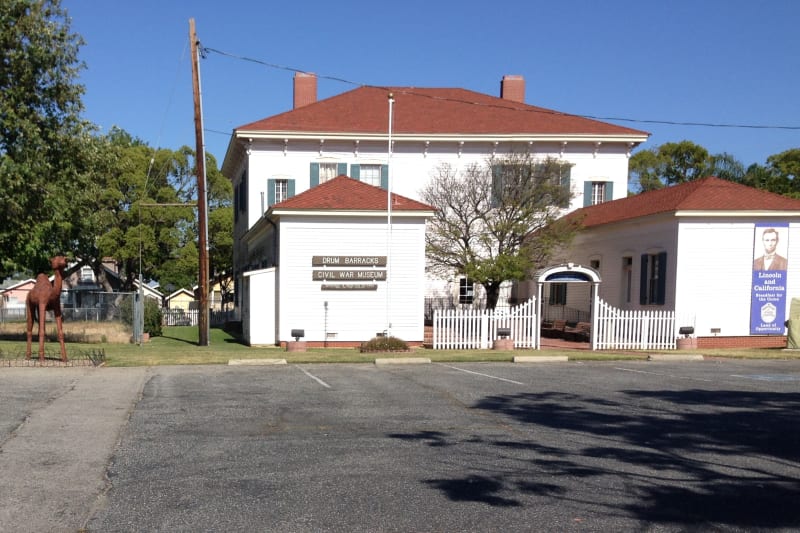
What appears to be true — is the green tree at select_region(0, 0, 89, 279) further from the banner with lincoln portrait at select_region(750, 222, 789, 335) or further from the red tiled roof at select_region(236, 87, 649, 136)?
the banner with lincoln portrait at select_region(750, 222, 789, 335)

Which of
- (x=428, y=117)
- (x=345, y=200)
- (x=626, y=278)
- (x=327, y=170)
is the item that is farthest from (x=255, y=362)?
(x=428, y=117)

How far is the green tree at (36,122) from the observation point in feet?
58.2

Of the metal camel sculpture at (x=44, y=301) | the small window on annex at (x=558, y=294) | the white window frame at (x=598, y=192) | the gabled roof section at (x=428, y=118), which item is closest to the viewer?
the metal camel sculpture at (x=44, y=301)

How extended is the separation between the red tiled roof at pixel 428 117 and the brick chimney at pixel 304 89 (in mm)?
1710

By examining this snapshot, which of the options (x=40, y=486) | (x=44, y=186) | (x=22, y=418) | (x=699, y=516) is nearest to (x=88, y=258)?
(x=44, y=186)

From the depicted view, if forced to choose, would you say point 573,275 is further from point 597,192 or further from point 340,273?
point 597,192

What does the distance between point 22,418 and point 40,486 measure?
3.49m

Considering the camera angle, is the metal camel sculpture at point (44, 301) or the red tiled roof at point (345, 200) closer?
the metal camel sculpture at point (44, 301)

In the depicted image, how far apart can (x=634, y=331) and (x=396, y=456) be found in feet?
52.9

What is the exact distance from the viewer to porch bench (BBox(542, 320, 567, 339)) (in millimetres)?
26406

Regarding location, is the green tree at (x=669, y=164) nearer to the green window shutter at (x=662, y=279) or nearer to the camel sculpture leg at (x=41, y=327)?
the green window shutter at (x=662, y=279)

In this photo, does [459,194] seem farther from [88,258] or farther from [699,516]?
[88,258]

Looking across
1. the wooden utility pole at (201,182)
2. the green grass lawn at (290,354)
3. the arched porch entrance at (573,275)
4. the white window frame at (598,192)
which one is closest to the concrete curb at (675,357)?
the green grass lawn at (290,354)

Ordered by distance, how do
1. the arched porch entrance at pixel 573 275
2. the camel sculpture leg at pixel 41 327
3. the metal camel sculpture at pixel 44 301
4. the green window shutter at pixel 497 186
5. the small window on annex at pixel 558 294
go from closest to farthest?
the camel sculpture leg at pixel 41 327, the metal camel sculpture at pixel 44 301, the arched porch entrance at pixel 573 275, the green window shutter at pixel 497 186, the small window on annex at pixel 558 294
